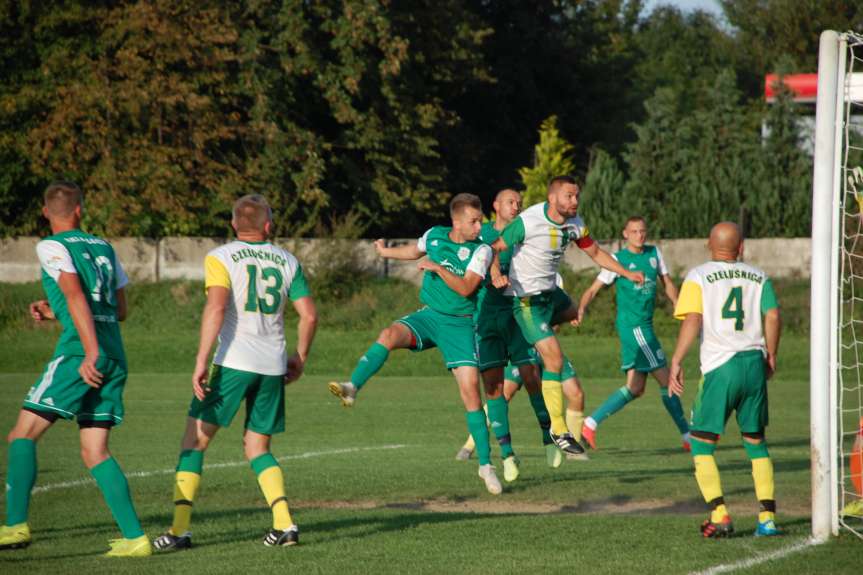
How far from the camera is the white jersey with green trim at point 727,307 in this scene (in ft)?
25.8

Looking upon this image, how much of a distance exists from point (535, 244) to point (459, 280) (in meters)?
1.69

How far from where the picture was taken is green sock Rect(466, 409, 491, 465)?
10078 millimetres

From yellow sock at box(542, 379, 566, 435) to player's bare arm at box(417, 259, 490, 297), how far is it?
2334mm

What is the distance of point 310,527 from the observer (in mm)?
8297

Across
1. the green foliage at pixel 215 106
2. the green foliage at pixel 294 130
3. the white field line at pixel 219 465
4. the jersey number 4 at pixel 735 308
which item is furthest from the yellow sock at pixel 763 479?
the green foliage at pixel 215 106

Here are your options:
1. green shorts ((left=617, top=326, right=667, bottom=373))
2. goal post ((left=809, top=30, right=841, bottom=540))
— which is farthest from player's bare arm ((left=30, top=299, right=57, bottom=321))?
green shorts ((left=617, top=326, right=667, bottom=373))

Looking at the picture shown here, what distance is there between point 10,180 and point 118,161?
391 centimetres

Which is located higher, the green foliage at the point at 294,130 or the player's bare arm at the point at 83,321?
the green foliage at the point at 294,130

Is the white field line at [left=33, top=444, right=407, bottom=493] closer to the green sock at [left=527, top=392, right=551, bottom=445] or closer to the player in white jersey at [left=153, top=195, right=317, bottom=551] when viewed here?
the green sock at [left=527, top=392, right=551, bottom=445]

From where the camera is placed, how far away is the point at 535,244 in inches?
456

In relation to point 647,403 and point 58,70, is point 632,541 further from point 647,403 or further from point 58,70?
point 58,70

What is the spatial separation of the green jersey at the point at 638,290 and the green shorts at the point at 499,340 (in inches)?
102

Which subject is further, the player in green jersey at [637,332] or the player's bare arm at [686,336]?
the player in green jersey at [637,332]

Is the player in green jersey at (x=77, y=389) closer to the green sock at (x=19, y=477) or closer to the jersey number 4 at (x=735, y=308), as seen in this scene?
the green sock at (x=19, y=477)
